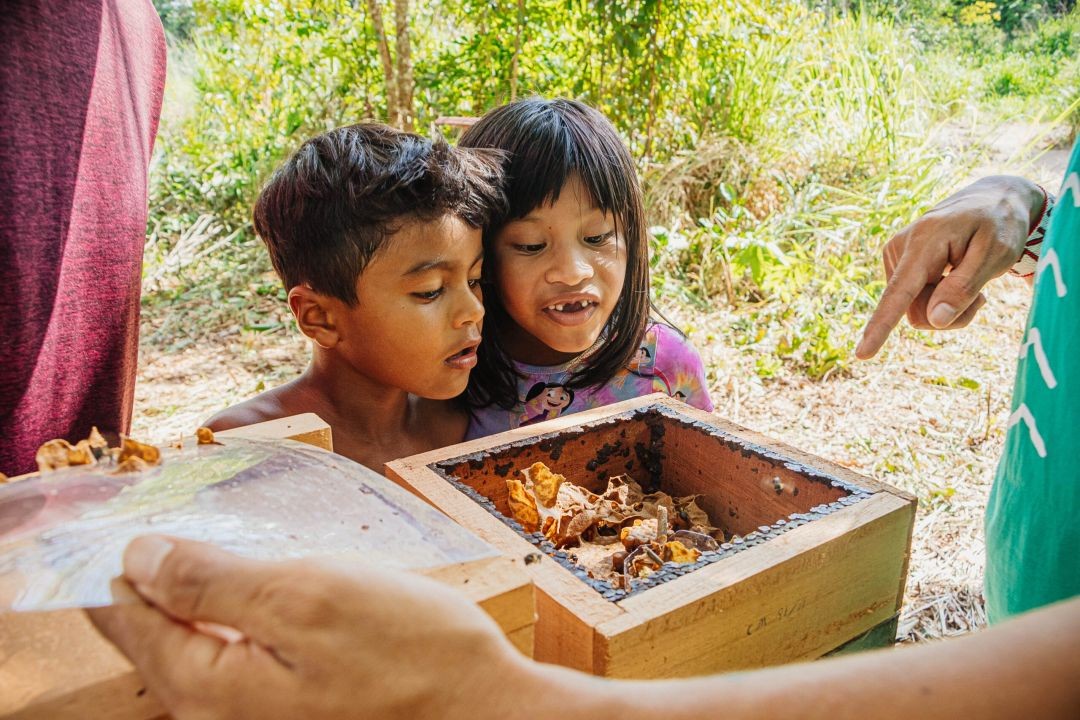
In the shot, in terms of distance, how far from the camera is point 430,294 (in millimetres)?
1599

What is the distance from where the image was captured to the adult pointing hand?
1151 millimetres

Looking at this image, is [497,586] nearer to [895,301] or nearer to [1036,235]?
[895,301]

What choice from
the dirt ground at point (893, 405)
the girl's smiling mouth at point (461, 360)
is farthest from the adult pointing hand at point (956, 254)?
the dirt ground at point (893, 405)

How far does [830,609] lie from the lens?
0.96m

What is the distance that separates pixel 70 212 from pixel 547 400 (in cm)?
114

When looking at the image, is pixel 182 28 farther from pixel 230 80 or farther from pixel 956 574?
pixel 956 574

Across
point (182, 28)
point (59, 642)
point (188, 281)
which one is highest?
point (182, 28)

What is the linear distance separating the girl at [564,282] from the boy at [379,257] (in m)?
0.11

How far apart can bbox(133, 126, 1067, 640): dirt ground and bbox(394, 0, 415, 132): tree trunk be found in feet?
4.98

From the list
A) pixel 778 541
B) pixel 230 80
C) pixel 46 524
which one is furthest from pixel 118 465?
pixel 230 80

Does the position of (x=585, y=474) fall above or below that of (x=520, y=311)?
below

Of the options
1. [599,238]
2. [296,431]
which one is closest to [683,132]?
[599,238]

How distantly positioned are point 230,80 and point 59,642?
703 cm

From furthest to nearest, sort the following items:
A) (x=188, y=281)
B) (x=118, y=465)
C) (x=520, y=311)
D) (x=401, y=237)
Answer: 1. (x=188, y=281)
2. (x=520, y=311)
3. (x=401, y=237)
4. (x=118, y=465)
